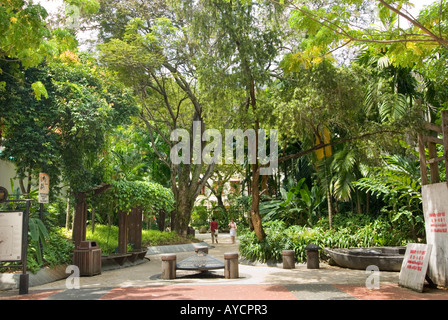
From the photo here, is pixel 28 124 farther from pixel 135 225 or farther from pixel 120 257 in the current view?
pixel 135 225

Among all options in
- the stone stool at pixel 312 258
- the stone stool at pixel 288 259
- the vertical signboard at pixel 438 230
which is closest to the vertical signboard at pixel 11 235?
the stone stool at pixel 288 259

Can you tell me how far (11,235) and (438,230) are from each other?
9.82m

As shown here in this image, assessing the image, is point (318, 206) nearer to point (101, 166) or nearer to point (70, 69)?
point (101, 166)

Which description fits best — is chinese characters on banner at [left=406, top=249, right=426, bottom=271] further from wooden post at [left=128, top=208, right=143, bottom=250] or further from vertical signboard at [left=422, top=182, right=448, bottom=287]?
wooden post at [left=128, top=208, right=143, bottom=250]

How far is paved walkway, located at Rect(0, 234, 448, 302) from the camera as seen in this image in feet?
28.4

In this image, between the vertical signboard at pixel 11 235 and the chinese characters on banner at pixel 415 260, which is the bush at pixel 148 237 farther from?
the chinese characters on banner at pixel 415 260

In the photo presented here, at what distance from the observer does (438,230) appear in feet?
32.1

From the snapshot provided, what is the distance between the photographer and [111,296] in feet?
29.3

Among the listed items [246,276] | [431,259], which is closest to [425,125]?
[431,259]

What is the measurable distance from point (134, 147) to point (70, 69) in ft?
50.4

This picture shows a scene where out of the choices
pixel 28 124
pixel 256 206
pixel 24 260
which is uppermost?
pixel 28 124

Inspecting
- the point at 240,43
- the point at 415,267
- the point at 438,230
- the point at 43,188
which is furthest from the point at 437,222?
the point at 43,188

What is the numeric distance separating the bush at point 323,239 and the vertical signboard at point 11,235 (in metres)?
7.81

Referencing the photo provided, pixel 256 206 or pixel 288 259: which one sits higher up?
pixel 256 206
